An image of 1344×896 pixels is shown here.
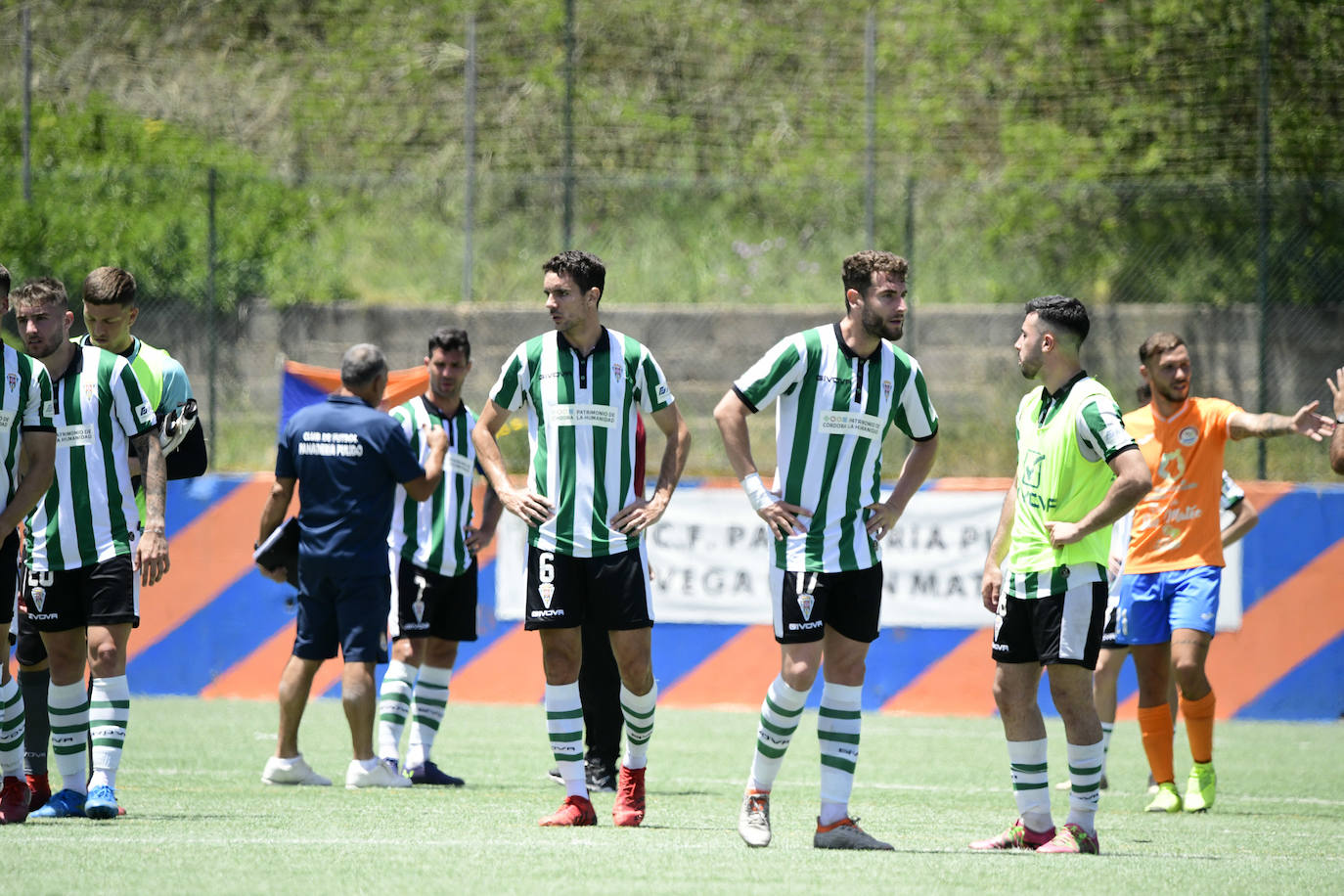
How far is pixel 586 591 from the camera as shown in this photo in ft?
23.2

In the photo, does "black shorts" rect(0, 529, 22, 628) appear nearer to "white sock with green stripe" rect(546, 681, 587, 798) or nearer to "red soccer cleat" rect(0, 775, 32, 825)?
"red soccer cleat" rect(0, 775, 32, 825)


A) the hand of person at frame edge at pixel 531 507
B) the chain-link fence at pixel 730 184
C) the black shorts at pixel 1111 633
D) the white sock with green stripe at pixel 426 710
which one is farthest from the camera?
the chain-link fence at pixel 730 184

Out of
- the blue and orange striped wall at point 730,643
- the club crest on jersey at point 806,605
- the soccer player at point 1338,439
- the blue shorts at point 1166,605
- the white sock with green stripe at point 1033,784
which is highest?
the soccer player at point 1338,439

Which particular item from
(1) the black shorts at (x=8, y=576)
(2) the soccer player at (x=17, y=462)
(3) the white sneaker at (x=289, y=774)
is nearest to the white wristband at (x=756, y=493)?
(2) the soccer player at (x=17, y=462)

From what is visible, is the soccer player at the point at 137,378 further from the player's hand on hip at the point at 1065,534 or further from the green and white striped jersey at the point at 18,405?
the player's hand on hip at the point at 1065,534

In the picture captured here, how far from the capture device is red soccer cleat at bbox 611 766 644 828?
275 inches

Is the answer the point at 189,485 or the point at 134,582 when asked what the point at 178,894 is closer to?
the point at 134,582

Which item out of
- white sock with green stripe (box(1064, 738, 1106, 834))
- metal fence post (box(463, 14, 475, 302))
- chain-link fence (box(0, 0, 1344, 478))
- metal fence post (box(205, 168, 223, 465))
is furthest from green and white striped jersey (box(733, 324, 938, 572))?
metal fence post (box(463, 14, 475, 302))

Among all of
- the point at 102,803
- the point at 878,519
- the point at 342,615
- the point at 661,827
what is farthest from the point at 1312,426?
the point at 102,803

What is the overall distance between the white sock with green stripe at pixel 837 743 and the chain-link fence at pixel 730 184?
8668 millimetres

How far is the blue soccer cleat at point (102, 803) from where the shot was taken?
22.5 ft

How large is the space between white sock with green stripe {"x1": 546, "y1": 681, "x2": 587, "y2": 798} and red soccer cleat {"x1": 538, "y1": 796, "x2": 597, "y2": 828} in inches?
1.6

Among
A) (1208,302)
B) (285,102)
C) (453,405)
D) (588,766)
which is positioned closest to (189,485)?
(453,405)

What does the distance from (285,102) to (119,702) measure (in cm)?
1412
